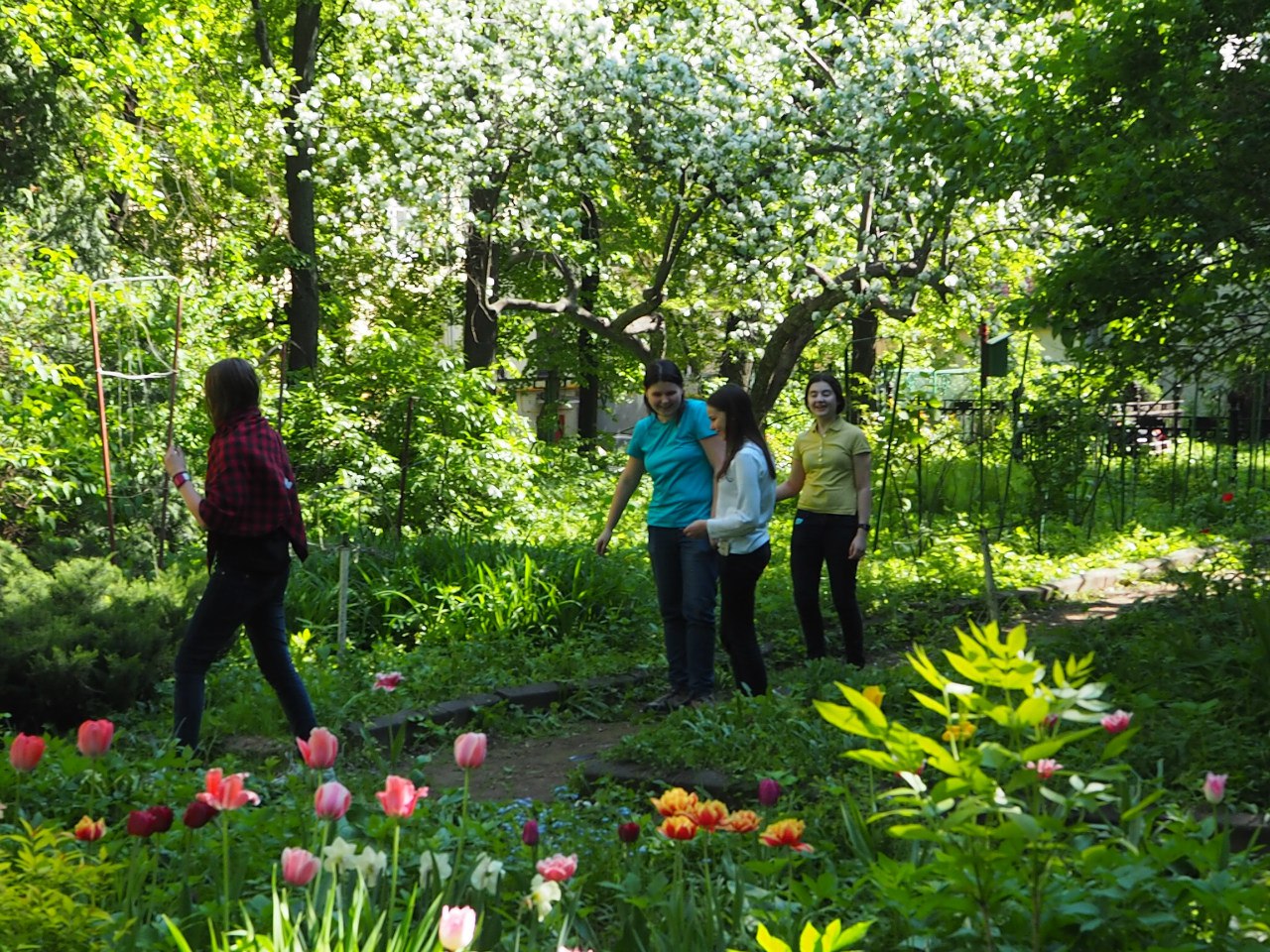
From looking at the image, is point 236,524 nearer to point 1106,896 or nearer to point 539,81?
point 1106,896

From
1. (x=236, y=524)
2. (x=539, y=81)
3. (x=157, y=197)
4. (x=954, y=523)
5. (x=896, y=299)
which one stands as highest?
(x=539, y=81)

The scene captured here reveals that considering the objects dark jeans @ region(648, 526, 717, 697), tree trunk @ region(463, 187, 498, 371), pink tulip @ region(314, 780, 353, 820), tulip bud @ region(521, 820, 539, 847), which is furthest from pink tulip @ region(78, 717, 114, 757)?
tree trunk @ region(463, 187, 498, 371)

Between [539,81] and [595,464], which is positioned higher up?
[539,81]

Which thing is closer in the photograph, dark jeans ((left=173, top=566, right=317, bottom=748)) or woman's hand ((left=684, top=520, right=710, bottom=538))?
dark jeans ((left=173, top=566, right=317, bottom=748))

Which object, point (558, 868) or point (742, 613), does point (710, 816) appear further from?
point (742, 613)

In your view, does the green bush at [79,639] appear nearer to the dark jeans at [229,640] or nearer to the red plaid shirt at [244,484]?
the dark jeans at [229,640]

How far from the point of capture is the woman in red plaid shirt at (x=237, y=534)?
515 centimetres

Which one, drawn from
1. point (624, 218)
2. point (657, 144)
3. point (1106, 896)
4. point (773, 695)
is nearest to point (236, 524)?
point (773, 695)

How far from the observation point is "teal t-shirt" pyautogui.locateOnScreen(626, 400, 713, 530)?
655 centimetres

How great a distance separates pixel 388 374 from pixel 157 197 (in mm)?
3178

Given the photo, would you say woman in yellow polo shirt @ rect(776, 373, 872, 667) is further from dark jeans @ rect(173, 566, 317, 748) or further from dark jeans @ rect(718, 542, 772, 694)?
dark jeans @ rect(173, 566, 317, 748)

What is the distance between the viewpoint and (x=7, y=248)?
11.2 meters

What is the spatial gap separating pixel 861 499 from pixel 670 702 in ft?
4.96

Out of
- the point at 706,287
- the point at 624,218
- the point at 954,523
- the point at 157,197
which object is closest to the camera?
the point at 954,523
